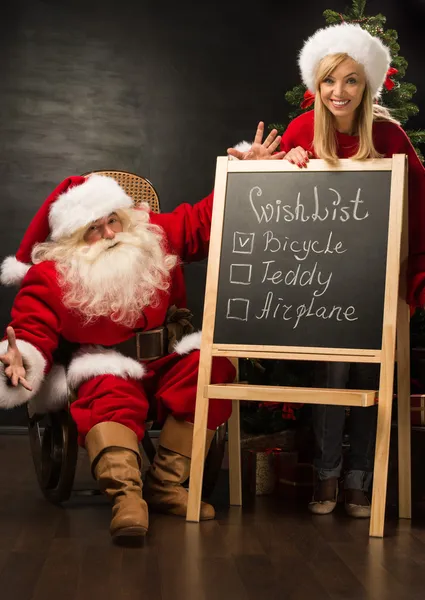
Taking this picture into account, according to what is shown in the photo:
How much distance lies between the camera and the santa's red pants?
276cm

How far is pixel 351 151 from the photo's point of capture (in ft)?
9.52

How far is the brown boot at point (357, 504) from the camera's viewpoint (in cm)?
286

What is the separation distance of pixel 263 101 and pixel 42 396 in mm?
2770

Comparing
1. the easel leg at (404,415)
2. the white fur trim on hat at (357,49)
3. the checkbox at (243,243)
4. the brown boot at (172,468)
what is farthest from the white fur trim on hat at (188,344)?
the white fur trim on hat at (357,49)

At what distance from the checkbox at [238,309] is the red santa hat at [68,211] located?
0.67m

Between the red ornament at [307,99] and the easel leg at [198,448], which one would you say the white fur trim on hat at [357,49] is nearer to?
the red ornament at [307,99]

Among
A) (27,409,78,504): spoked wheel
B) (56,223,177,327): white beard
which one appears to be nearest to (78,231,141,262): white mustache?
(56,223,177,327): white beard

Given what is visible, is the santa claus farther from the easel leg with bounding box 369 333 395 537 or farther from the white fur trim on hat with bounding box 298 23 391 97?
the white fur trim on hat with bounding box 298 23 391 97

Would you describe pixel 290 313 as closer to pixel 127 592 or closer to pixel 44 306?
pixel 44 306

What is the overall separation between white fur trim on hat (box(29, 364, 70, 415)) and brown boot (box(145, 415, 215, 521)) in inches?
14.8

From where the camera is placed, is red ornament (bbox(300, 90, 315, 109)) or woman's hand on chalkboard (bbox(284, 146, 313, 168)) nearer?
woman's hand on chalkboard (bbox(284, 146, 313, 168))

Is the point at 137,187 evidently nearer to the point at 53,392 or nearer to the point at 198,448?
the point at 53,392

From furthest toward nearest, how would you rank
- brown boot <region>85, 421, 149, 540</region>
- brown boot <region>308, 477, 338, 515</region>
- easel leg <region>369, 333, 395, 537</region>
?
brown boot <region>308, 477, 338, 515</region> → easel leg <region>369, 333, 395, 537</region> → brown boot <region>85, 421, 149, 540</region>

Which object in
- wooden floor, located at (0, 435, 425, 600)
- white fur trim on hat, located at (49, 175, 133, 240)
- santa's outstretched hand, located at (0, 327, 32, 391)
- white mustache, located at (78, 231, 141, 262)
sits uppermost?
white fur trim on hat, located at (49, 175, 133, 240)
